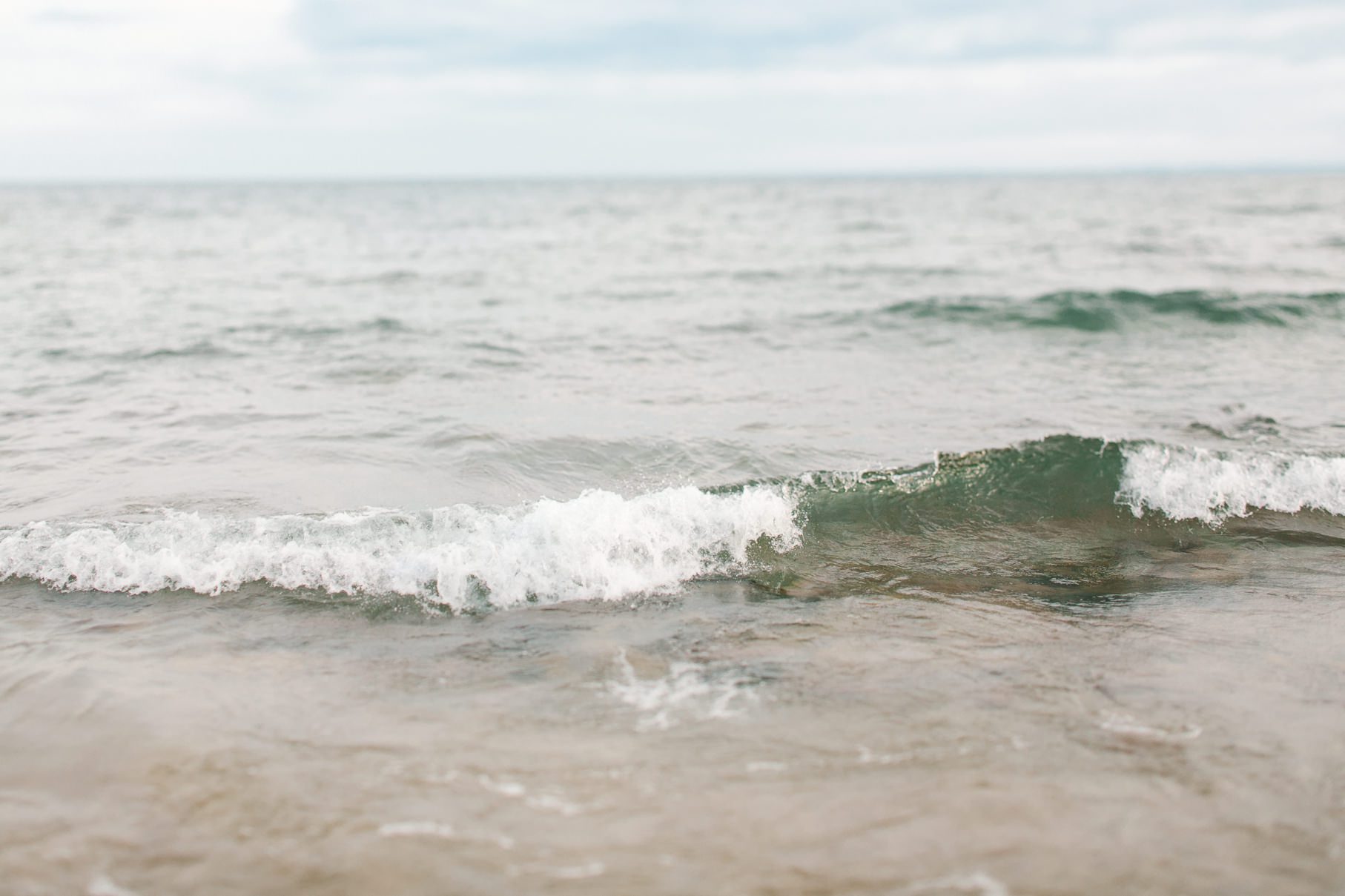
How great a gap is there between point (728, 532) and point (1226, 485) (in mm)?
4439

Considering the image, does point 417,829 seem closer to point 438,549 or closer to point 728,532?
point 438,549

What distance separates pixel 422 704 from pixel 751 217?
42286mm

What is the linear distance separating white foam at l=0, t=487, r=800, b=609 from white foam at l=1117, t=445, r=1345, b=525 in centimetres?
330

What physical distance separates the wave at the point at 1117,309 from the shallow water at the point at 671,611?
34.6 inches

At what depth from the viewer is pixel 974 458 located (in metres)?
8.34

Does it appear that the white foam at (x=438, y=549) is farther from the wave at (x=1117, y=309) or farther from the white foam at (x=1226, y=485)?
the wave at (x=1117, y=309)

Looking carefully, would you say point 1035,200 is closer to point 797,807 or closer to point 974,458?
point 974,458

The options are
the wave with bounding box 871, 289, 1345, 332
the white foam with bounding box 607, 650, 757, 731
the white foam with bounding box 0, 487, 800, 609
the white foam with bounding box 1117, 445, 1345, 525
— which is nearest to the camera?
the white foam with bounding box 607, 650, 757, 731

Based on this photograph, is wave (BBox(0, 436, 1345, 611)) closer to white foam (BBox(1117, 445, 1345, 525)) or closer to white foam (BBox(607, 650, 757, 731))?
white foam (BBox(1117, 445, 1345, 525))

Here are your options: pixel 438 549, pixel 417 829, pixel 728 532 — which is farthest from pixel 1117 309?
pixel 417 829

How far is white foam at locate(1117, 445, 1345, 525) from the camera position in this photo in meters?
7.43

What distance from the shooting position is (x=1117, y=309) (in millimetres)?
15961

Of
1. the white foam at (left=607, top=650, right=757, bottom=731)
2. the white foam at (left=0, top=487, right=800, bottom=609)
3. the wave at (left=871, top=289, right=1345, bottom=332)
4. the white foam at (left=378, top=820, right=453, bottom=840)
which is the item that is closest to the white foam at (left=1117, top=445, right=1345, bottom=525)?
the white foam at (left=0, top=487, right=800, bottom=609)

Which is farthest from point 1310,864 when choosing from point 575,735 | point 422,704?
point 422,704
